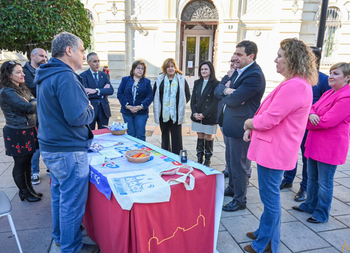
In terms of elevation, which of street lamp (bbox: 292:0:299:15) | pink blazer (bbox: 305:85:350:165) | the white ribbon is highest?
street lamp (bbox: 292:0:299:15)

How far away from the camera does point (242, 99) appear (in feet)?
8.57

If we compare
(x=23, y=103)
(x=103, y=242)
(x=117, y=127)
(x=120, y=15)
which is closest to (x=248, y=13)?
(x=120, y=15)

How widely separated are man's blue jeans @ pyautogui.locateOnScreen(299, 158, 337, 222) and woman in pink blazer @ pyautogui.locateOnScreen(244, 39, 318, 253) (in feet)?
3.00

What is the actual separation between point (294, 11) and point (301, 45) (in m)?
10.0

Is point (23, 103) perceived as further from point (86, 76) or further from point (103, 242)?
point (103, 242)

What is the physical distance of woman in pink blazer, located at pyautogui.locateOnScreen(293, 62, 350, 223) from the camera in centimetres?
246

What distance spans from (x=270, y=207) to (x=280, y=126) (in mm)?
726

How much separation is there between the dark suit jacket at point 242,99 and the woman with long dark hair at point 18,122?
233cm

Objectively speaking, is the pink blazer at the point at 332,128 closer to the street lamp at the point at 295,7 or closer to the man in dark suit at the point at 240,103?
the man in dark suit at the point at 240,103

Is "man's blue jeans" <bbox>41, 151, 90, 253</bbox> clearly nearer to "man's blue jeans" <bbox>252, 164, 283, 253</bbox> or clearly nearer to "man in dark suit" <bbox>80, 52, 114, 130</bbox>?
"man's blue jeans" <bbox>252, 164, 283, 253</bbox>

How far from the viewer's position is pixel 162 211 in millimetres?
1742

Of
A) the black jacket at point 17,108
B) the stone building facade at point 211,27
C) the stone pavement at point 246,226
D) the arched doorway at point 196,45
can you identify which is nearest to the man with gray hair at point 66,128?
the stone pavement at point 246,226

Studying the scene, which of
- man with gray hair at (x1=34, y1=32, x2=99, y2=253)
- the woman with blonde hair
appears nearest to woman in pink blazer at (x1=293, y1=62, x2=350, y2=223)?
the woman with blonde hair

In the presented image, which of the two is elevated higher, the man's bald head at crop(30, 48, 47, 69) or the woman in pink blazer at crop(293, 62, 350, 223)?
the man's bald head at crop(30, 48, 47, 69)
